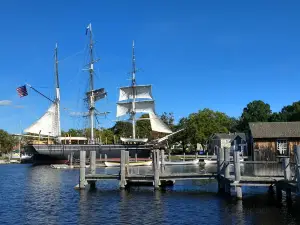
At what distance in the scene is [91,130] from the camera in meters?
94.5

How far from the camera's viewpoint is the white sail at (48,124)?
289ft

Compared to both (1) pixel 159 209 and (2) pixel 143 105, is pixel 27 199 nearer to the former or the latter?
(1) pixel 159 209

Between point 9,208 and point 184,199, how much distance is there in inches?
432

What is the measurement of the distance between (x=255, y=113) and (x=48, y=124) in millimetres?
71575

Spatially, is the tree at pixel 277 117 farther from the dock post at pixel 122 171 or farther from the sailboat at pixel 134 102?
the dock post at pixel 122 171

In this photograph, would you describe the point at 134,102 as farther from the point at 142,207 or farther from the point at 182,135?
the point at 142,207

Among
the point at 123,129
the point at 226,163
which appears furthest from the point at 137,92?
the point at 226,163

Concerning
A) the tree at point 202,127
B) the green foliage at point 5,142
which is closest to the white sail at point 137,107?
the tree at point 202,127

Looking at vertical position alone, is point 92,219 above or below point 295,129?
below

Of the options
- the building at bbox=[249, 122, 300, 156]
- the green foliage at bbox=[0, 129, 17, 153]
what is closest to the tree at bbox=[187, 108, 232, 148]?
the building at bbox=[249, 122, 300, 156]

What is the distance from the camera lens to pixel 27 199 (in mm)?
27219

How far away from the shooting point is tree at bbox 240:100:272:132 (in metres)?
129

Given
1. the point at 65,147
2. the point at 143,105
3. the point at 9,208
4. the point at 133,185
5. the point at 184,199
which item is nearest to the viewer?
the point at 9,208

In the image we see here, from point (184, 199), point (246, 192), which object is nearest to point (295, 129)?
point (246, 192)
